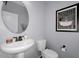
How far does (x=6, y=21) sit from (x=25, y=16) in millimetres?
567

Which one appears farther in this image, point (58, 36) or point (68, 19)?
point (58, 36)

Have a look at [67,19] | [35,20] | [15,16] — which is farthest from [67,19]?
[15,16]

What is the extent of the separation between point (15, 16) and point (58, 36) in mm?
1387

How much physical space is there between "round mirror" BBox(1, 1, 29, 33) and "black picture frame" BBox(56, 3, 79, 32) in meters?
0.98

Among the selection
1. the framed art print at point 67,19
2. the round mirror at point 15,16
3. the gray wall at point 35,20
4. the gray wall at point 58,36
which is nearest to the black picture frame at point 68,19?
the framed art print at point 67,19

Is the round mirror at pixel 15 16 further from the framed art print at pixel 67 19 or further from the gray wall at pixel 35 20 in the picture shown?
the framed art print at pixel 67 19

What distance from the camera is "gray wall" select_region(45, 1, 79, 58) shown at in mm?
1779

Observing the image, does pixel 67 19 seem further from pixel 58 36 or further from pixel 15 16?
pixel 15 16

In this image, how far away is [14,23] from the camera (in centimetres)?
175

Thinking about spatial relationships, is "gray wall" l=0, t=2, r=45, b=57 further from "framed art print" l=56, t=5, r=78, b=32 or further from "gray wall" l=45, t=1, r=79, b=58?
"framed art print" l=56, t=5, r=78, b=32

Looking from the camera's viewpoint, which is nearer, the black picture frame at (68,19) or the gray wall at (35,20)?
the black picture frame at (68,19)

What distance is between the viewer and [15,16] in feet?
5.81

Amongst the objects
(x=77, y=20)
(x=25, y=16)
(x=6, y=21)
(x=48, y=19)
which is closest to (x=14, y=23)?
(x=6, y=21)

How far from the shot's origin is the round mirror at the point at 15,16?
159 cm
